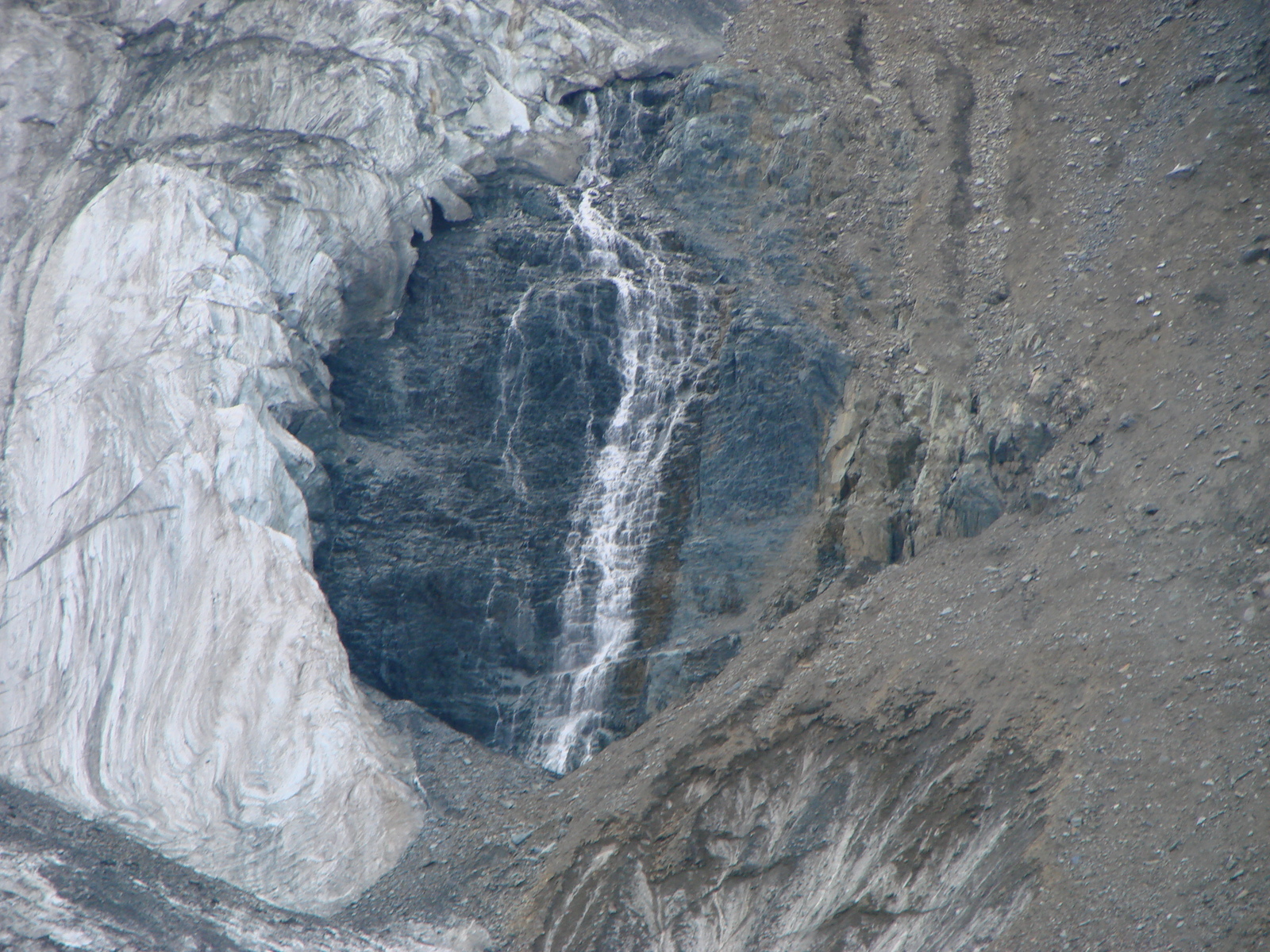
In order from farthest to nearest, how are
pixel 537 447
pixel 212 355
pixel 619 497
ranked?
pixel 537 447 < pixel 619 497 < pixel 212 355

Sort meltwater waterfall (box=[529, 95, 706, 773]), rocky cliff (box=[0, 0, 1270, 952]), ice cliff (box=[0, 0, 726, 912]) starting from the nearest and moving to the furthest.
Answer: rocky cliff (box=[0, 0, 1270, 952])
ice cliff (box=[0, 0, 726, 912])
meltwater waterfall (box=[529, 95, 706, 773])

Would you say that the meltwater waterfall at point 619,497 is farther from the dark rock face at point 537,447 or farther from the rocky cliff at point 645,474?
the dark rock face at point 537,447

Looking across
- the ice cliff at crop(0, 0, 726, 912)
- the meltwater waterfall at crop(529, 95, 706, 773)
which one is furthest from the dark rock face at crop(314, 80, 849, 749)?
the ice cliff at crop(0, 0, 726, 912)

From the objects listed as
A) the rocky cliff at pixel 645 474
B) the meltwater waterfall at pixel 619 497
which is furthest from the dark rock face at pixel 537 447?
the meltwater waterfall at pixel 619 497

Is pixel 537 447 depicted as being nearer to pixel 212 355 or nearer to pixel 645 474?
pixel 645 474

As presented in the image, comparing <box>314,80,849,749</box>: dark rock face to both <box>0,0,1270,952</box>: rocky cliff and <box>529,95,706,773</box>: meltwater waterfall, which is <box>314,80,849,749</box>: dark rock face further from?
<box>529,95,706,773</box>: meltwater waterfall

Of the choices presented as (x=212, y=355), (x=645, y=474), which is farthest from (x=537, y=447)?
A: (x=212, y=355)
